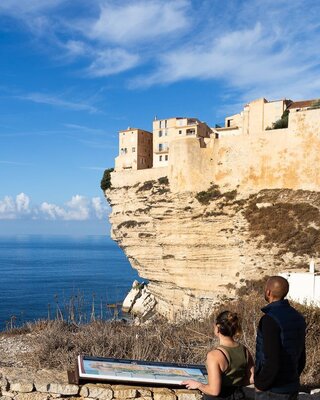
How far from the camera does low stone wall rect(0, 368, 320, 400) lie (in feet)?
13.4

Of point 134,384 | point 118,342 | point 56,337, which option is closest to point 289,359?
point 134,384

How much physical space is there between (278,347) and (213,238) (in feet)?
71.3

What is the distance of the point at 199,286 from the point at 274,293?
22452 mm

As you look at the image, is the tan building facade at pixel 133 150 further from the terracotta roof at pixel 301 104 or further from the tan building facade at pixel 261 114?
the terracotta roof at pixel 301 104

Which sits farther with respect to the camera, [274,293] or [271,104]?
[271,104]

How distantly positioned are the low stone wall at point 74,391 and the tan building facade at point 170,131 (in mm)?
37820

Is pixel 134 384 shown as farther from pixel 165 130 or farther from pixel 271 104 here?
pixel 165 130

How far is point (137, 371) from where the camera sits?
4.17 metres

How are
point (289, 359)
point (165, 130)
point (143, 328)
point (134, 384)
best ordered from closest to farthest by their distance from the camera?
point (289, 359) → point (134, 384) → point (143, 328) → point (165, 130)

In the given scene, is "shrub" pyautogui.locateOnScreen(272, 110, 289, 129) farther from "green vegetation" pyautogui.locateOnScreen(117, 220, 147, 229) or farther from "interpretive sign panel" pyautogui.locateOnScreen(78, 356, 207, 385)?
"interpretive sign panel" pyautogui.locateOnScreen(78, 356, 207, 385)

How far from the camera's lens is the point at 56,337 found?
672 cm

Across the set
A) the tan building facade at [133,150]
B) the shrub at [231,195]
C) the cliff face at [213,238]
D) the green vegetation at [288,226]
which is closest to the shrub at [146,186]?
the cliff face at [213,238]

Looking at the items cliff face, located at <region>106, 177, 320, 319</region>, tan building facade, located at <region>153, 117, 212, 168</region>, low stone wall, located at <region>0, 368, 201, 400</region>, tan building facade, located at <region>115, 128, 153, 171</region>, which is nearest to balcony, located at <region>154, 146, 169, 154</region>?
tan building facade, located at <region>153, 117, 212, 168</region>

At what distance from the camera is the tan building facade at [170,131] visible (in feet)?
139
